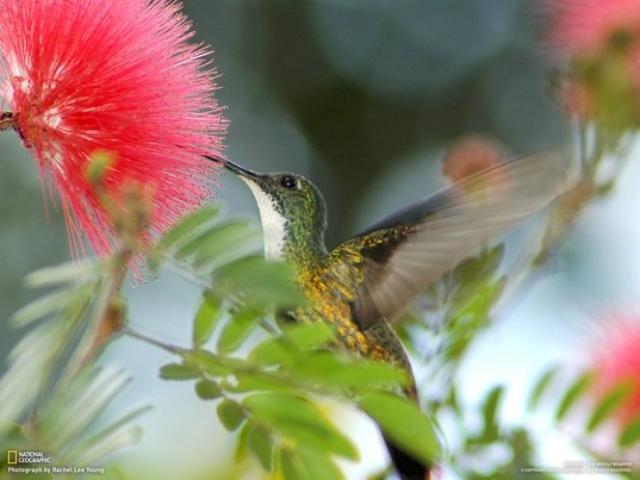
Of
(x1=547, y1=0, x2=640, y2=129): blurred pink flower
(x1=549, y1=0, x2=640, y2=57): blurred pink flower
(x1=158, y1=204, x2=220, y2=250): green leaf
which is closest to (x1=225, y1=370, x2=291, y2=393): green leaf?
(x1=158, y1=204, x2=220, y2=250): green leaf

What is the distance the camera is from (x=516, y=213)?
3.78 feet

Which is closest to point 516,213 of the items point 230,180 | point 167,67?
point 167,67

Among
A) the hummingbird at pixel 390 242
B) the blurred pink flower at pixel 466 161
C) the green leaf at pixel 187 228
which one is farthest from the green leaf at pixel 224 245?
the blurred pink flower at pixel 466 161

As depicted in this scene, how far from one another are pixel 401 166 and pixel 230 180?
3.46ft

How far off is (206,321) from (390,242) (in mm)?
446

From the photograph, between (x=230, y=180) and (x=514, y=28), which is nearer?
(x=230, y=180)

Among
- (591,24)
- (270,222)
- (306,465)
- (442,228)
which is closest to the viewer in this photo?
(306,465)

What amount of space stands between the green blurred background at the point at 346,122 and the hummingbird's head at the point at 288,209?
0.83 ft

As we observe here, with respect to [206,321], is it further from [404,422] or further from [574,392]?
[574,392]

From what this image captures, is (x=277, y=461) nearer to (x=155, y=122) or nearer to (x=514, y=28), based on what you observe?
(x=155, y=122)

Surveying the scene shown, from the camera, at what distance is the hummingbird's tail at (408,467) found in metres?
1.17

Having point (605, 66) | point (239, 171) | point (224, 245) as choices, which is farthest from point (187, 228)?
point (605, 66)

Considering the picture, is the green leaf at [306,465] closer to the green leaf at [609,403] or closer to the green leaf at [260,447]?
the green leaf at [260,447]

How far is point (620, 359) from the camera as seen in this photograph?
4.50 feet
